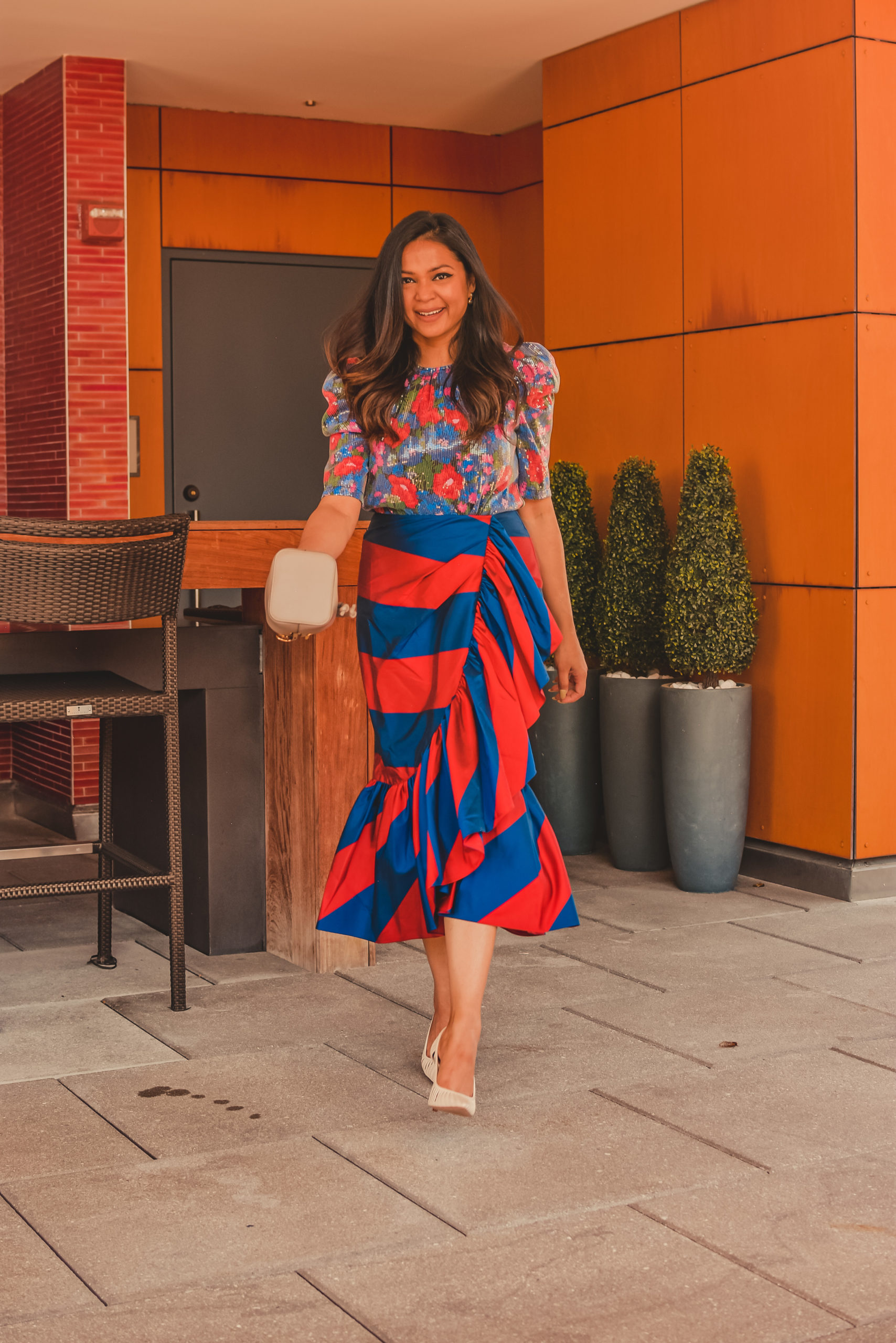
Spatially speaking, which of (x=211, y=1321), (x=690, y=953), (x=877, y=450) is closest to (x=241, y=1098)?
(x=211, y=1321)

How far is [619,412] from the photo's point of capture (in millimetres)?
5898

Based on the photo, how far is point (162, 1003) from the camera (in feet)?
12.3

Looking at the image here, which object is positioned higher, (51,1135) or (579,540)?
(579,540)

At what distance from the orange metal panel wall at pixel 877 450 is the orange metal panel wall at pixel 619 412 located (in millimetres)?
874

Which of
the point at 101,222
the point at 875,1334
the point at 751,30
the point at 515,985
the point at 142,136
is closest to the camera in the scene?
the point at 875,1334

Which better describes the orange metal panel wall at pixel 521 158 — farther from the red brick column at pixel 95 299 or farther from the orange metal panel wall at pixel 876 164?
the orange metal panel wall at pixel 876 164

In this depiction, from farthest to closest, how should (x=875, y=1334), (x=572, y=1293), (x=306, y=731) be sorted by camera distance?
1. (x=306, y=731)
2. (x=572, y=1293)
3. (x=875, y=1334)

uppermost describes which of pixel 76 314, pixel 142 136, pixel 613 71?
pixel 142 136

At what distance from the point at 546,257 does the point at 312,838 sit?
3.20 m

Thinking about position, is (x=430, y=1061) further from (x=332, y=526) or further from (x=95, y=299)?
(x=95, y=299)

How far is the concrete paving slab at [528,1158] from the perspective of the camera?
8.34 feet

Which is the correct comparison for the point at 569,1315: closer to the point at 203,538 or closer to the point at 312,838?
the point at 312,838

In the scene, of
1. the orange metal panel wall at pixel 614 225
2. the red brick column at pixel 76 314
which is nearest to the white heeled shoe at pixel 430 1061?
the orange metal panel wall at pixel 614 225

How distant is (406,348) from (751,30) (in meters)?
2.95
